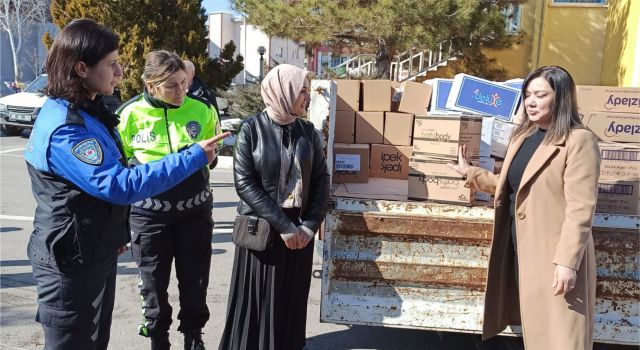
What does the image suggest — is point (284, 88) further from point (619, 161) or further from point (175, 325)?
point (175, 325)

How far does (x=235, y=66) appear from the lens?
12.3m

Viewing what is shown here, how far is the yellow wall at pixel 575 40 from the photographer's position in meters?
13.9

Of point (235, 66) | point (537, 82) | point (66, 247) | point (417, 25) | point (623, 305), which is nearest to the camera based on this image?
point (66, 247)

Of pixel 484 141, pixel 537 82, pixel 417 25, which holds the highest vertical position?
pixel 417 25

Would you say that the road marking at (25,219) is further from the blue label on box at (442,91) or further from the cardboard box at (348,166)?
the blue label on box at (442,91)

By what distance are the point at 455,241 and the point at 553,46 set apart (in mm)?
13074

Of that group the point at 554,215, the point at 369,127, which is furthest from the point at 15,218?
the point at 554,215

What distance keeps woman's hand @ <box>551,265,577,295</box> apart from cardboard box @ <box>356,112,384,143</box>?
179cm

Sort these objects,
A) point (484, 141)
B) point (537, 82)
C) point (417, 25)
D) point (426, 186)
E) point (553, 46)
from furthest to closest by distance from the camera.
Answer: point (553, 46)
point (417, 25)
point (484, 141)
point (426, 186)
point (537, 82)

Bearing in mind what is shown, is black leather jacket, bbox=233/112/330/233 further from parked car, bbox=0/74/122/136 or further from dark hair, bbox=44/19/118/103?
parked car, bbox=0/74/122/136

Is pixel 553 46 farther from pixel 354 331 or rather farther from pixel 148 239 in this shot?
pixel 148 239

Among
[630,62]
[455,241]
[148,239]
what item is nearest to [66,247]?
[148,239]

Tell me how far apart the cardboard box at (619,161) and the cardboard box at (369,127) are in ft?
4.74

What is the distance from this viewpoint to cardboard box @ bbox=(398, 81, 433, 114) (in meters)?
3.97
